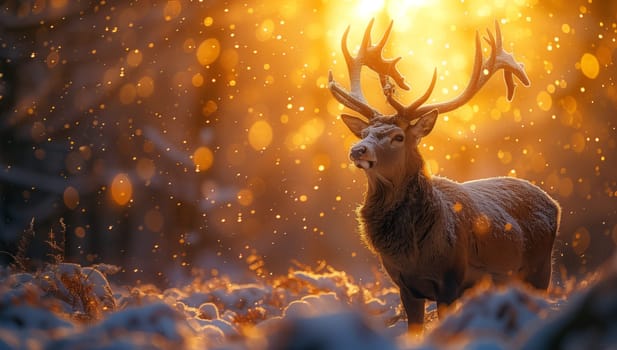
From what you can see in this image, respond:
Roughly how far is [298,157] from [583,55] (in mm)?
10149

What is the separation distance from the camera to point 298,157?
18281 millimetres

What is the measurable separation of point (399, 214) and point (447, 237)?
42 centimetres

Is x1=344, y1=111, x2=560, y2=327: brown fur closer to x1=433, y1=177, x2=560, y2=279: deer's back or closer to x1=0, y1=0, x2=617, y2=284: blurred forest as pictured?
x1=433, y1=177, x2=560, y2=279: deer's back

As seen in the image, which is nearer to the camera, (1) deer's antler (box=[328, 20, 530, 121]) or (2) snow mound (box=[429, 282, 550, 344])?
(2) snow mound (box=[429, 282, 550, 344])

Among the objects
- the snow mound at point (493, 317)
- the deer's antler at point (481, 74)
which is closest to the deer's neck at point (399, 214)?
the deer's antler at point (481, 74)

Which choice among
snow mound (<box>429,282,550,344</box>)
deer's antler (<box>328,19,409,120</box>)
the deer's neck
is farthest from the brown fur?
snow mound (<box>429,282,550,344</box>)

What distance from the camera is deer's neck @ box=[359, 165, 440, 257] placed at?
417 centimetres

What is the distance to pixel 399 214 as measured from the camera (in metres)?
4.31

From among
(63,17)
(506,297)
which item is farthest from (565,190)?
(506,297)

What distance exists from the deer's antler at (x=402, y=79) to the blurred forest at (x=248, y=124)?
7683 mm

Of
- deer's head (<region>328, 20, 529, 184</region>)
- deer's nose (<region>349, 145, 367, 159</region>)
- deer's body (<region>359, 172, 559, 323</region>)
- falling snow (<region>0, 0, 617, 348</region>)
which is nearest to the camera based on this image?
deer's body (<region>359, 172, 559, 323</region>)

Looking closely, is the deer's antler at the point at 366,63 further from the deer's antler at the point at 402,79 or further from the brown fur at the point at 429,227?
the brown fur at the point at 429,227

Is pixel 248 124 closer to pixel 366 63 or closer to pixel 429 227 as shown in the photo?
pixel 366 63

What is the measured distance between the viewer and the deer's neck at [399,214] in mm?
4172
